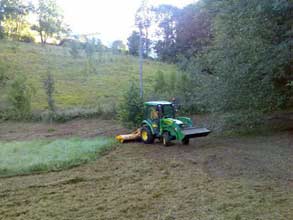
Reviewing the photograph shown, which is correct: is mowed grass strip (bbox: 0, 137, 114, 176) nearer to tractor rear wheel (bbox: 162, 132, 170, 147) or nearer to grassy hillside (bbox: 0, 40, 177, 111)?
tractor rear wheel (bbox: 162, 132, 170, 147)

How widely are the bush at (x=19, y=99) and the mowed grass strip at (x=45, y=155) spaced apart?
574cm

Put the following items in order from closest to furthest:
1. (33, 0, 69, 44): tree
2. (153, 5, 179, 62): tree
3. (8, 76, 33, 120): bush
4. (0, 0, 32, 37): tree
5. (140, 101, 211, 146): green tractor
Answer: (140, 101, 211, 146): green tractor, (8, 76, 33, 120): bush, (153, 5, 179, 62): tree, (0, 0, 32, 37): tree, (33, 0, 69, 44): tree

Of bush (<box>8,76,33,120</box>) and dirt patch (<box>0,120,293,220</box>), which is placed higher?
bush (<box>8,76,33,120</box>)

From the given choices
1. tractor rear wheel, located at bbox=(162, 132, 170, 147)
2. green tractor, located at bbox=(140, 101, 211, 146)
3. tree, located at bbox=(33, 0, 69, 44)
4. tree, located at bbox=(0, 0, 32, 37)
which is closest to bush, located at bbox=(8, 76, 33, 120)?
green tractor, located at bbox=(140, 101, 211, 146)

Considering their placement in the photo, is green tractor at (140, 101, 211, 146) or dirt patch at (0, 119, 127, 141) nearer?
green tractor at (140, 101, 211, 146)

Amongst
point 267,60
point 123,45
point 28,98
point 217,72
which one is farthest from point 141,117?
point 123,45

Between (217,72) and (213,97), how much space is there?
73cm

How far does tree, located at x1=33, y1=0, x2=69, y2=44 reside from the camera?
28.4 metres

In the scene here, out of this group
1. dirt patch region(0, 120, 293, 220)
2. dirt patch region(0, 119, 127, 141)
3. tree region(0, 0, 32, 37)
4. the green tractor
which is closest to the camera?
dirt patch region(0, 120, 293, 220)

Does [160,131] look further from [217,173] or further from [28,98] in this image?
[28,98]

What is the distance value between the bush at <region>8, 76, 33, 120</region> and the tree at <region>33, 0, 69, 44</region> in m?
15.9

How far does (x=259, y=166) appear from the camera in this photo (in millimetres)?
5961

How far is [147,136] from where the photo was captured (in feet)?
28.4

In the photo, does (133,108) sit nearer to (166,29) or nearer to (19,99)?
(19,99)
